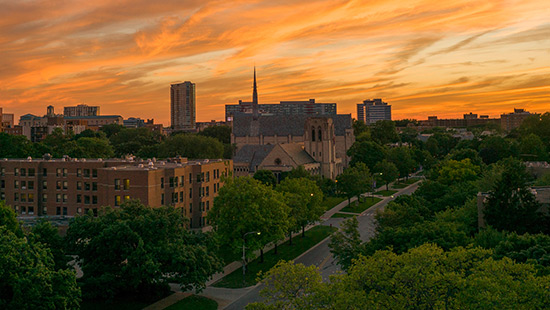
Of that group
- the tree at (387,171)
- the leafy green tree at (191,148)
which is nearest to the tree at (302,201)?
the tree at (387,171)

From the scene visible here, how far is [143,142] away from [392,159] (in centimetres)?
7582

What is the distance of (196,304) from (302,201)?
25585 millimetres

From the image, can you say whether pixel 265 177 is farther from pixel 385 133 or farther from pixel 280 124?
pixel 385 133

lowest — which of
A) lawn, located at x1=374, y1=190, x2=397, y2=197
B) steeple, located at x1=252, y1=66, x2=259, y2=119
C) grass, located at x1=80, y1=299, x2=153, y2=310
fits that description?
grass, located at x1=80, y1=299, x2=153, y2=310

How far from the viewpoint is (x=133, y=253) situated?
43094 millimetres

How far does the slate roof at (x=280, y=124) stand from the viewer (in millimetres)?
145375

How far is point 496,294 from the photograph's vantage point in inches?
920

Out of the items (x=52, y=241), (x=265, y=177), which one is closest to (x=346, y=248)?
(x=52, y=241)

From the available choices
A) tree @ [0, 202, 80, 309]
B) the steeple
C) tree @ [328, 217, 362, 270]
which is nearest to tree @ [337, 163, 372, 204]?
tree @ [328, 217, 362, 270]

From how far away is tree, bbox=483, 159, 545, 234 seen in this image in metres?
45.0

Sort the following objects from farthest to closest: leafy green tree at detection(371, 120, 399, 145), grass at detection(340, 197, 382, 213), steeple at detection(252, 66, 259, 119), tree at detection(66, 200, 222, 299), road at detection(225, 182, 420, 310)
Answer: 1. leafy green tree at detection(371, 120, 399, 145)
2. steeple at detection(252, 66, 259, 119)
3. grass at detection(340, 197, 382, 213)
4. road at detection(225, 182, 420, 310)
5. tree at detection(66, 200, 222, 299)

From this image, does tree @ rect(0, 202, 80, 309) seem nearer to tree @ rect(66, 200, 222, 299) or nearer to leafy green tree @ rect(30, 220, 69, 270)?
tree @ rect(66, 200, 222, 299)

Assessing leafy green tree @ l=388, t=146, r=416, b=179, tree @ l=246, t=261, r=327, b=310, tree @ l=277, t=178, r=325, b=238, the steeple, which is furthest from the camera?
the steeple

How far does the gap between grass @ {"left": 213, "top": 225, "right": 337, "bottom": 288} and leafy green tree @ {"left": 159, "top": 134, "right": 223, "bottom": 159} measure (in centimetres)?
5576
